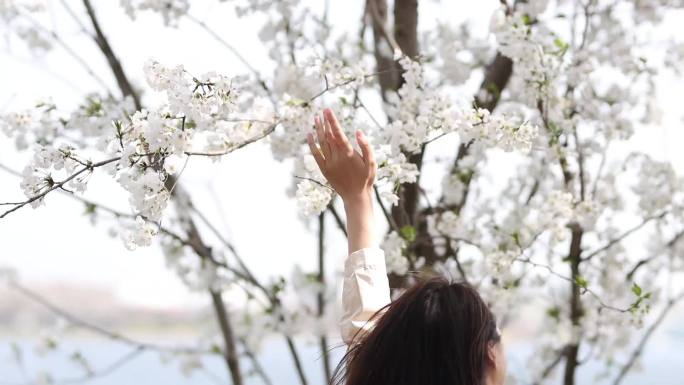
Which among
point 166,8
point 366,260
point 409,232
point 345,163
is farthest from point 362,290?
point 166,8

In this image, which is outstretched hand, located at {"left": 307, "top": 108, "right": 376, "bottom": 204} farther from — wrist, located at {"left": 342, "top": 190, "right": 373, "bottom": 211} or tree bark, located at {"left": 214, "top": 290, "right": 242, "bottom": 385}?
tree bark, located at {"left": 214, "top": 290, "right": 242, "bottom": 385}

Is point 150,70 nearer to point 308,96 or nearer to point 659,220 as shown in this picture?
point 308,96

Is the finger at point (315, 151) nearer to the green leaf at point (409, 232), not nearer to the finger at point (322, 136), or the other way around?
the finger at point (322, 136)

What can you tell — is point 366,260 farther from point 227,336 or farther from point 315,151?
point 227,336

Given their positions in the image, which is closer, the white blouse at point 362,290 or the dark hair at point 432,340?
the dark hair at point 432,340

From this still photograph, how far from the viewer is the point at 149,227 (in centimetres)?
128

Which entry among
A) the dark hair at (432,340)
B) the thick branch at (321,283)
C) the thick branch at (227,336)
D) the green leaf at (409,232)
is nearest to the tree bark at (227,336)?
the thick branch at (227,336)

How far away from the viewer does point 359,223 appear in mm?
1162

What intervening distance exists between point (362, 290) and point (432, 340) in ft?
0.58

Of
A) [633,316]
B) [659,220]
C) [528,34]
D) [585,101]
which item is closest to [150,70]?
[528,34]

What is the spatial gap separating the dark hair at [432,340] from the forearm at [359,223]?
155 millimetres

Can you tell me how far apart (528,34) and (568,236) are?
23.0 inches

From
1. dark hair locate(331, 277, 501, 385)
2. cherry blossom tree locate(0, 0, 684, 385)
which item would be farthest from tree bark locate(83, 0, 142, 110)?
dark hair locate(331, 277, 501, 385)

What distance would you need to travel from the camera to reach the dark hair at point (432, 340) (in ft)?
3.22
